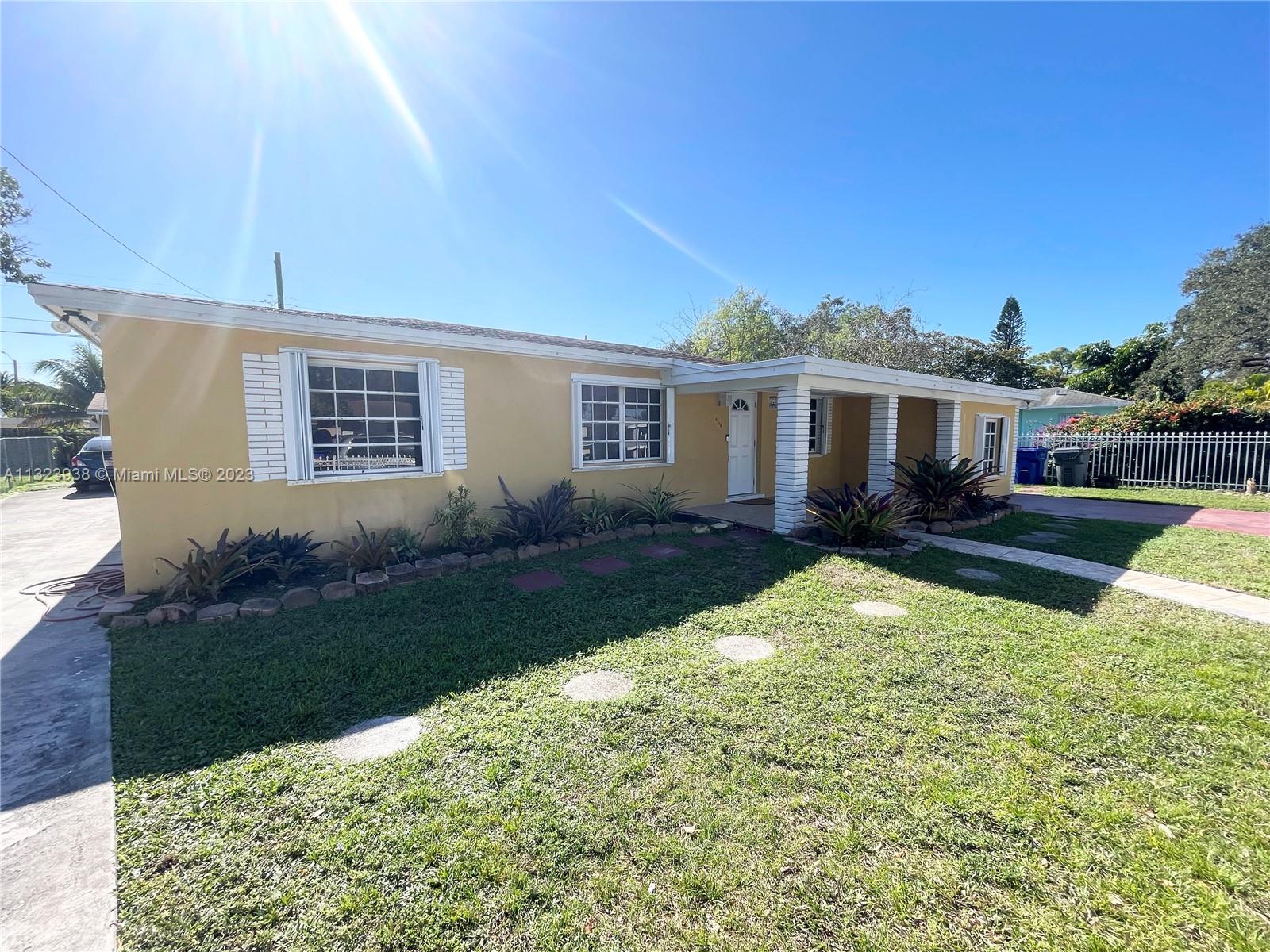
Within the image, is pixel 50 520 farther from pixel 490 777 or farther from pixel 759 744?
pixel 759 744

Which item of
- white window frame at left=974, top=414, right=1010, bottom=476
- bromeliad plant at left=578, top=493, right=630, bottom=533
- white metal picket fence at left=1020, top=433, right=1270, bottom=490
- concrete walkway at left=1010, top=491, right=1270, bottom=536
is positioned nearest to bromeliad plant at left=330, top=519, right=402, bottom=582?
bromeliad plant at left=578, top=493, right=630, bottom=533

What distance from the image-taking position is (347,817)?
2.33 m

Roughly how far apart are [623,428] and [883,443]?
4.81 m

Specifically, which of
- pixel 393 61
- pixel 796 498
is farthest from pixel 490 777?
pixel 393 61

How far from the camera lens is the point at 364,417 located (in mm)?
6426

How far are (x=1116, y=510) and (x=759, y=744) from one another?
40.4ft

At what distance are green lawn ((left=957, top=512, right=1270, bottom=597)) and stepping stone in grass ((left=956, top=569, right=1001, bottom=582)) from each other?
1.76 meters

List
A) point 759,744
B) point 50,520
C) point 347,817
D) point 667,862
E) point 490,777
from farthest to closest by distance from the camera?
point 50,520
point 759,744
point 490,777
point 347,817
point 667,862

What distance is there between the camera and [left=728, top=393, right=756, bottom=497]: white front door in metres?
10.4

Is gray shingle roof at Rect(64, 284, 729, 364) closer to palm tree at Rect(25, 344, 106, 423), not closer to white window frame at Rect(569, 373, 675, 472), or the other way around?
white window frame at Rect(569, 373, 675, 472)

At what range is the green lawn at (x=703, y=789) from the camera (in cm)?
183

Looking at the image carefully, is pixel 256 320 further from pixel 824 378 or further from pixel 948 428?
pixel 948 428

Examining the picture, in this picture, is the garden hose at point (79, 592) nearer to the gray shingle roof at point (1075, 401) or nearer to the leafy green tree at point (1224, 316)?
the gray shingle roof at point (1075, 401)

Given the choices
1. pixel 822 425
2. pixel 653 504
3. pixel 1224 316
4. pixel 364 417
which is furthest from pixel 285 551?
pixel 1224 316
